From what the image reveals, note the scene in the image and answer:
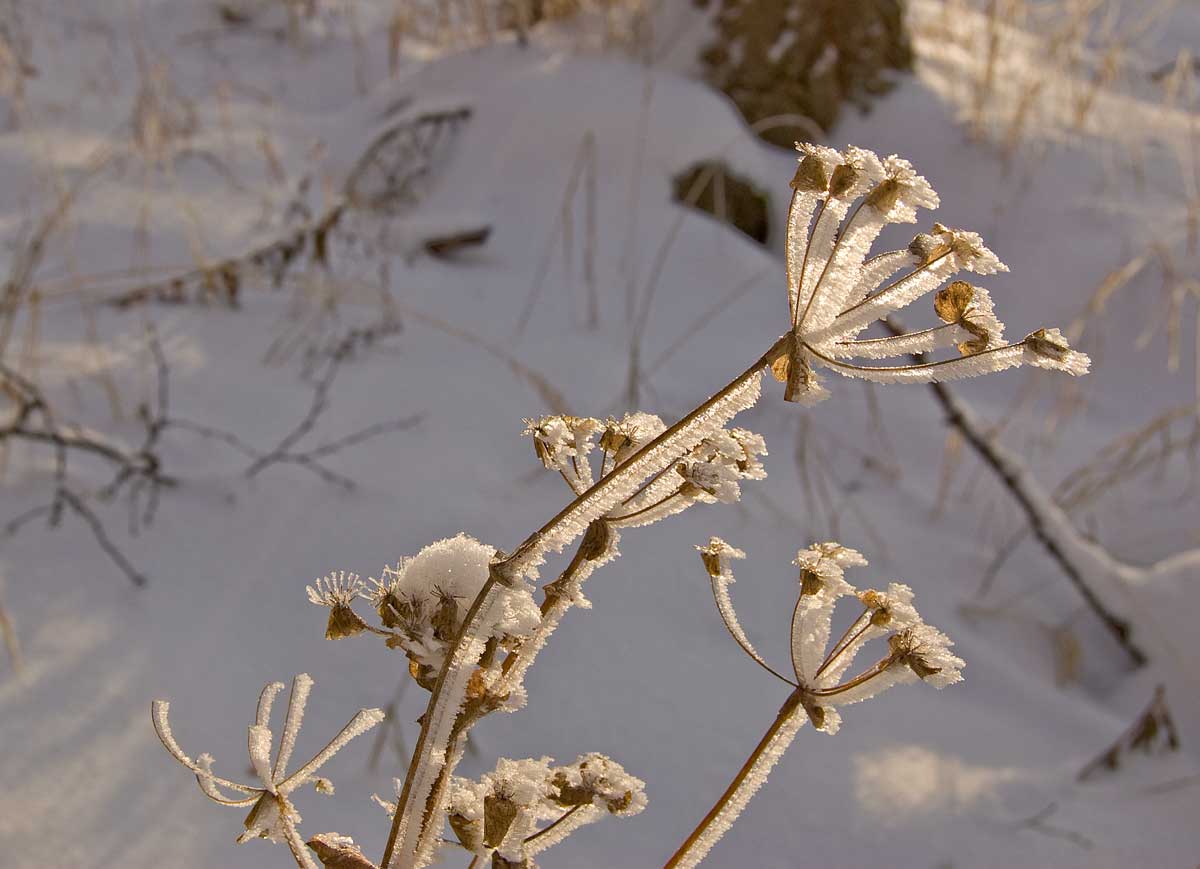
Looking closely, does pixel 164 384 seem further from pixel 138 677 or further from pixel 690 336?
pixel 690 336

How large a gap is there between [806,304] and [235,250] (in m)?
2.45

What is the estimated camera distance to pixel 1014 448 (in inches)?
90.9

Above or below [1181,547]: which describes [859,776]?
above

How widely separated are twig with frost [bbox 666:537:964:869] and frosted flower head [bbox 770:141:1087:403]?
0.12m

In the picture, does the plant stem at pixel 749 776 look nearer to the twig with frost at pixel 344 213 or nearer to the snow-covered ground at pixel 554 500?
the snow-covered ground at pixel 554 500

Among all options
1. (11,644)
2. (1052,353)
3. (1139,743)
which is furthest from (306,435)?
(1052,353)

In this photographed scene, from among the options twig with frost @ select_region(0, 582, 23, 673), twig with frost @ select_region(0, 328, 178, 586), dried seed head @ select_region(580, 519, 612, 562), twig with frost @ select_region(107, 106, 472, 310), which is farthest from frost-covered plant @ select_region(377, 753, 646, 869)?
twig with frost @ select_region(107, 106, 472, 310)

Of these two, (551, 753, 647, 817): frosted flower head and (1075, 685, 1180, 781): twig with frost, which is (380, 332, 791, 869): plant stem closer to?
(551, 753, 647, 817): frosted flower head

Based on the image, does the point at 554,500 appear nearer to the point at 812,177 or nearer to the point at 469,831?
the point at 469,831

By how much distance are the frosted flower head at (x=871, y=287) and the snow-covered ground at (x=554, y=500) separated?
802mm

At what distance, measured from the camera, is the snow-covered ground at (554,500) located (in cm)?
121

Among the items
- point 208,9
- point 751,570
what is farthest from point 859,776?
point 208,9

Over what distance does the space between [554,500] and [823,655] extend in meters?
1.26

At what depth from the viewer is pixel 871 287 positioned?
488 millimetres
